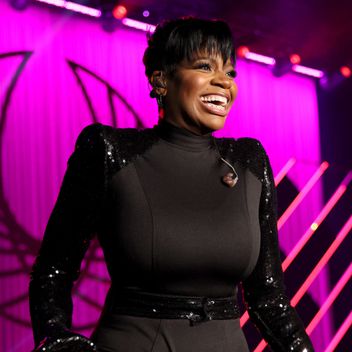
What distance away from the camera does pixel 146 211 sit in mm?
1198

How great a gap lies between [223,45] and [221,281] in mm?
494

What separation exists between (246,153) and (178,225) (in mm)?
317

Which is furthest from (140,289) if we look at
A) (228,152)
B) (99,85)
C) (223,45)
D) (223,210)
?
(99,85)

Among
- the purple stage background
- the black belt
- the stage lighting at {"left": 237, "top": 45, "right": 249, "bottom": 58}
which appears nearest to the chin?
the black belt

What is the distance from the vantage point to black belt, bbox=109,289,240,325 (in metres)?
1.14

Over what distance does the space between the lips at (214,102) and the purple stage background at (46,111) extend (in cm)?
334

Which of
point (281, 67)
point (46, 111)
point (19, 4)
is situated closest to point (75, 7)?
point (19, 4)

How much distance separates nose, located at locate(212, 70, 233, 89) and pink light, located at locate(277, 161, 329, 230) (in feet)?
14.9

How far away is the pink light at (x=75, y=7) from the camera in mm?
4875

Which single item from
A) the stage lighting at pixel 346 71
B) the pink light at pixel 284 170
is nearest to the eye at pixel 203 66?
the pink light at pixel 284 170

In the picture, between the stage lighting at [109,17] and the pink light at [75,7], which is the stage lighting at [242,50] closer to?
the stage lighting at [109,17]

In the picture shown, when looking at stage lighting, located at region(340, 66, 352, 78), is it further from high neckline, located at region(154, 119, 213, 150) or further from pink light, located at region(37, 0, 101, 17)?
high neckline, located at region(154, 119, 213, 150)

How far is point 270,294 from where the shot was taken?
1.33m

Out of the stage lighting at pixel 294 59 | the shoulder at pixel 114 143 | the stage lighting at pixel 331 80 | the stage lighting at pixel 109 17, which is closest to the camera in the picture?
the shoulder at pixel 114 143
